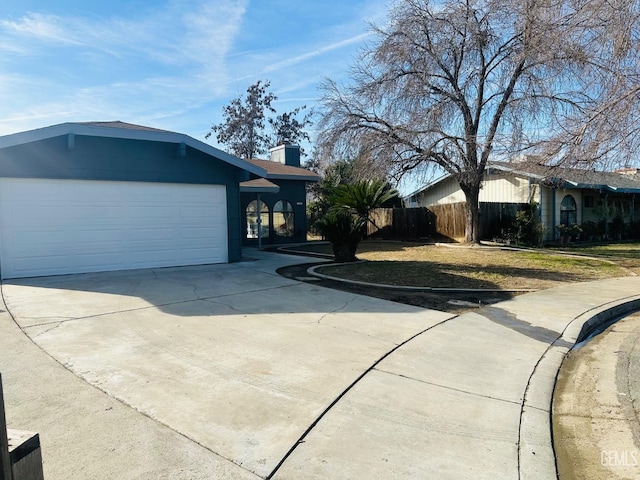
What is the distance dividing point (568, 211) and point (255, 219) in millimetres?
16482

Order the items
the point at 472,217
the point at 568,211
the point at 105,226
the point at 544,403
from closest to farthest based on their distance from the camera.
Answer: the point at 544,403
the point at 105,226
the point at 472,217
the point at 568,211

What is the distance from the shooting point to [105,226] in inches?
420

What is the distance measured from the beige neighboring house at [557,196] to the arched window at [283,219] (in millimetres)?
8655

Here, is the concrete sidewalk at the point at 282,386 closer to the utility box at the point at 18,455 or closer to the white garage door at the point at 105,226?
the utility box at the point at 18,455

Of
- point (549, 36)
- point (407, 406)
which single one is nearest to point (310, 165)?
point (549, 36)

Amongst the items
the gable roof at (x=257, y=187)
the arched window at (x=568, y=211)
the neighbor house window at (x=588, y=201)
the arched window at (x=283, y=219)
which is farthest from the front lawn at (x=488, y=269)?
the neighbor house window at (x=588, y=201)

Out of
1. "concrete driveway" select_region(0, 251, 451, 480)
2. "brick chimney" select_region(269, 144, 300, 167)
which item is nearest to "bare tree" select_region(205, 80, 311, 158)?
"brick chimney" select_region(269, 144, 300, 167)

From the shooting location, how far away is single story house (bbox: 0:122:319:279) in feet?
31.6

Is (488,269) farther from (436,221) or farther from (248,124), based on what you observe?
(248,124)

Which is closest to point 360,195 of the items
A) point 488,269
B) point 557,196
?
point 488,269

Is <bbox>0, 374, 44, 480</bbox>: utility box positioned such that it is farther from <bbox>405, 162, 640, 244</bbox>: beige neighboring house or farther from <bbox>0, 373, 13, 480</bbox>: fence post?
<bbox>405, 162, 640, 244</bbox>: beige neighboring house

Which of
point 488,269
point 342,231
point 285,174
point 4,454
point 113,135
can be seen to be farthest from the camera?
point 285,174

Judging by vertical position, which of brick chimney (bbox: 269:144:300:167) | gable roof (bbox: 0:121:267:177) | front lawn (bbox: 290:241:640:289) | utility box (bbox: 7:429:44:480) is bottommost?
front lawn (bbox: 290:241:640:289)

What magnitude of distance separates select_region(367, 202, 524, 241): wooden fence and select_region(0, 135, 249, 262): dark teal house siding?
452 inches
